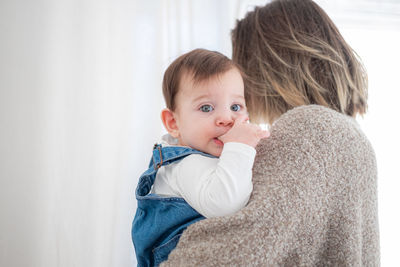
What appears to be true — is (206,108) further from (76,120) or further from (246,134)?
(76,120)

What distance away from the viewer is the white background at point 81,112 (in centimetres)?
148

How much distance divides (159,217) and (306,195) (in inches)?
15.9

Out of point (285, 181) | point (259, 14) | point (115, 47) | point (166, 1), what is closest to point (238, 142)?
point (285, 181)

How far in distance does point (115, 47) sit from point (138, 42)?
0.46ft

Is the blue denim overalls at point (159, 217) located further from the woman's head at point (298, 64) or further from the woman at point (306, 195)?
the woman's head at point (298, 64)

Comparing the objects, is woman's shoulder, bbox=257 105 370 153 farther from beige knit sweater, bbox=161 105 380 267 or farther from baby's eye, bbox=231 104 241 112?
baby's eye, bbox=231 104 241 112

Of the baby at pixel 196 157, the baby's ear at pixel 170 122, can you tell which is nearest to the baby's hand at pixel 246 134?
the baby at pixel 196 157

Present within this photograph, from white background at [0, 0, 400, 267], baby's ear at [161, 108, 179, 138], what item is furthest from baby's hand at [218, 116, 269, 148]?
white background at [0, 0, 400, 267]

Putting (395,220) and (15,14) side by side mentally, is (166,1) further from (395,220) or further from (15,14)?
(395,220)

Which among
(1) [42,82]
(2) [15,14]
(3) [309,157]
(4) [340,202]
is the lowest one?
(4) [340,202]

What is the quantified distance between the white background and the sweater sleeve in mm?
977

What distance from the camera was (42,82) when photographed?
59.0 inches

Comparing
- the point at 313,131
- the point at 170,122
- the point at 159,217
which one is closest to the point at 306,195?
the point at 313,131

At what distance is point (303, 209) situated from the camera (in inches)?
26.2
